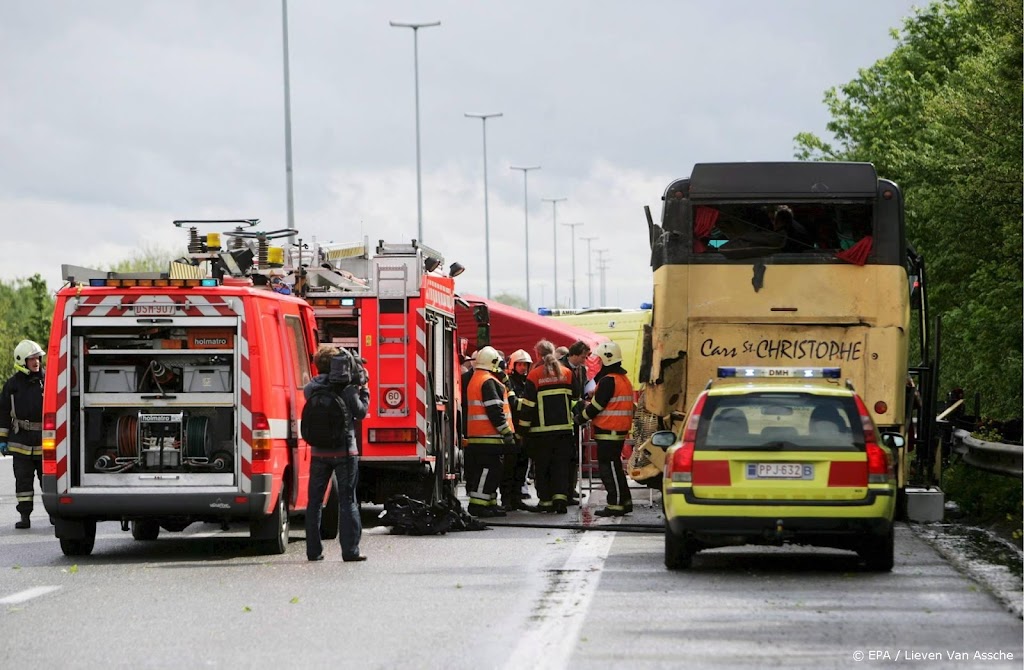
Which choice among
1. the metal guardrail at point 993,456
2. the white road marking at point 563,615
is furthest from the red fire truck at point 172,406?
the metal guardrail at point 993,456

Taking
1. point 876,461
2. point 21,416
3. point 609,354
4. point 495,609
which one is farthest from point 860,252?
point 21,416

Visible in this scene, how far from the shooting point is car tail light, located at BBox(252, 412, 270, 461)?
14.6m

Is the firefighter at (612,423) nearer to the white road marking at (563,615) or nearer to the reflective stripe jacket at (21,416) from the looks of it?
the white road marking at (563,615)

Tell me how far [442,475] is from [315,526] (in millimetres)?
4653

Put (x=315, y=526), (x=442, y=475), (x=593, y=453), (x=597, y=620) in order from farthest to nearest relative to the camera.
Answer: (x=593, y=453) < (x=442, y=475) < (x=315, y=526) < (x=597, y=620)

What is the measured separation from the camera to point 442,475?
19188 millimetres

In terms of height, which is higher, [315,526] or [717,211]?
[717,211]

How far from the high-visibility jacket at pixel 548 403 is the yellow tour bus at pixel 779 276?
6.31 feet

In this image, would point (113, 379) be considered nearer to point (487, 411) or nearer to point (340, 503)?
point (340, 503)

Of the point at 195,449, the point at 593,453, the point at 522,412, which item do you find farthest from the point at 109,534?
the point at 593,453

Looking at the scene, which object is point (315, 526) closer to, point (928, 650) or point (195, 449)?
point (195, 449)

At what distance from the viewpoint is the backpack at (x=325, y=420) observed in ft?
48.0

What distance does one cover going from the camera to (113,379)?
15164mm

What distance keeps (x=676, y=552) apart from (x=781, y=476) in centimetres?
96
